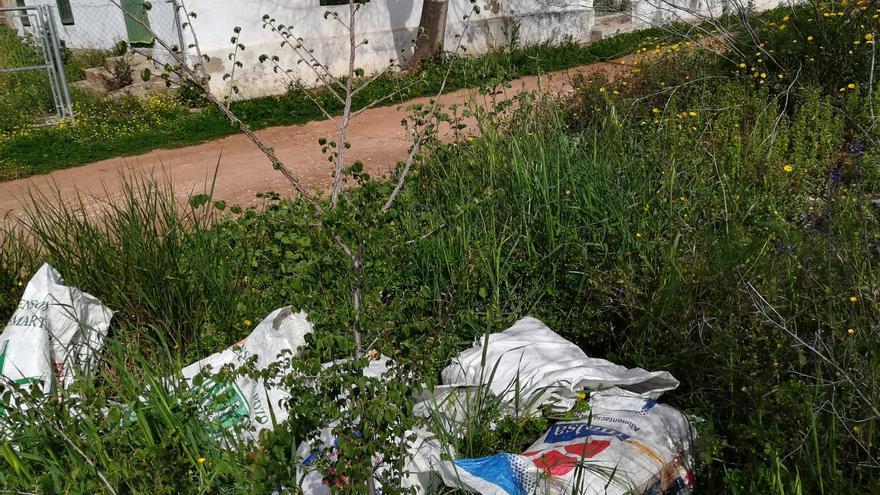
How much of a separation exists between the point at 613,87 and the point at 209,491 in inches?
184

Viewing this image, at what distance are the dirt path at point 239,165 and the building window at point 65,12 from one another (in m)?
6.21

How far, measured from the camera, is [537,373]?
9.00 feet

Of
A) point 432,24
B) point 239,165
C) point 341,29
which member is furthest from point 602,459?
point 341,29

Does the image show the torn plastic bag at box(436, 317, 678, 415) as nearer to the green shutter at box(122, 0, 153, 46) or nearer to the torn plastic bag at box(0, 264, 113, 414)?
the torn plastic bag at box(0, 264, 113, 414)

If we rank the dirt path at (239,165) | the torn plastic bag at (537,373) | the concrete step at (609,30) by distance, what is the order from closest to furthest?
the torn plastic bag at (537,373), the dirt path at (239,165), the concrete step at (609,30)

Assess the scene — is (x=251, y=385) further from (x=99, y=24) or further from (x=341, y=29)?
(x=99, y=24)

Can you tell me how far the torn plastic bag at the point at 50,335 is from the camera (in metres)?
2.81

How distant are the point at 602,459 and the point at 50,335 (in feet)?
6.85

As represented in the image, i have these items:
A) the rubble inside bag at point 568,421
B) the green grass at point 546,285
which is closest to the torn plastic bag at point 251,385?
the green grass at point 546,285

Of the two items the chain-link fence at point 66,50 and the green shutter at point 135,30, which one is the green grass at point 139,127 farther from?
the green shutter at point 135,30

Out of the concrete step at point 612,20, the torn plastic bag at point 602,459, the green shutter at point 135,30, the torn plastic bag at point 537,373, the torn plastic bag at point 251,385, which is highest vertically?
the green shutter at point 135,30

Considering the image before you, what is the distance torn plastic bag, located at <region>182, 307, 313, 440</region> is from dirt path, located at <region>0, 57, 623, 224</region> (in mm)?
3019

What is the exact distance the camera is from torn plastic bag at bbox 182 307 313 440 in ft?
8.25

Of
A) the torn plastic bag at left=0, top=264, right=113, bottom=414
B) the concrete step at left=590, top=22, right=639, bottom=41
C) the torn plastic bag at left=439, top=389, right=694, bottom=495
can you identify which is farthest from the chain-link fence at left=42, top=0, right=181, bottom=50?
the torn plastic bag at left=439, top=389, right=694, bottom=495
